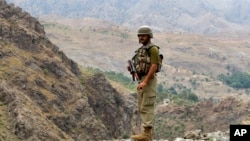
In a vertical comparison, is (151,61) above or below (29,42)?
below

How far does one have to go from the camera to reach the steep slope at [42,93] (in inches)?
1534

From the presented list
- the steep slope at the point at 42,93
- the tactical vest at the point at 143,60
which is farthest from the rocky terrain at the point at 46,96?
the tactical vest at the point at 143,60

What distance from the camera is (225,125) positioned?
94438 mm

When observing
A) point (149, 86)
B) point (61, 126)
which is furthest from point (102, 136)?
point (149, 86)

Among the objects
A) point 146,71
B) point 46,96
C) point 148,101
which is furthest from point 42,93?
point 146,71

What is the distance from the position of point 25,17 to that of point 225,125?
49729 mm

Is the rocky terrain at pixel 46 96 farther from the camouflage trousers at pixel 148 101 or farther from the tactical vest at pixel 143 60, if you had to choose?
the tactical vest at pixel 143 60

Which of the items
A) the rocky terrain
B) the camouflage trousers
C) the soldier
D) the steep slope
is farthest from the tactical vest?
the steep slope

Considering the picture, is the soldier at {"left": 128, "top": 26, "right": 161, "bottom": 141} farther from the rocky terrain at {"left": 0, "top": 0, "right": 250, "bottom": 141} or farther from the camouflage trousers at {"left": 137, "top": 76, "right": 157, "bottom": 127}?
the rocky terrain at {"left": 0, "top": 0, "right": 250, "bottom": 141}

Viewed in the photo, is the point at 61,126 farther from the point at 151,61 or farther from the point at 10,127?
the point at 151,61

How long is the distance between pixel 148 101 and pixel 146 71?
75cm

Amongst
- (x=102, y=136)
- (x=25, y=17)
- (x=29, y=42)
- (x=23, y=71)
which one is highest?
(x=25, y=17)

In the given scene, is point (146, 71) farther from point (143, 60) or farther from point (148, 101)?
point (148, 101)

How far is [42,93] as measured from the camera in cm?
4728
